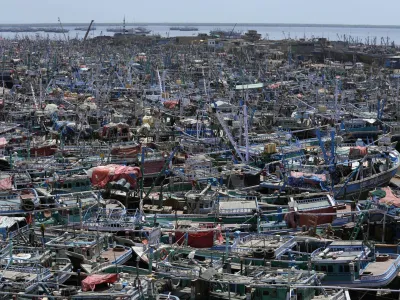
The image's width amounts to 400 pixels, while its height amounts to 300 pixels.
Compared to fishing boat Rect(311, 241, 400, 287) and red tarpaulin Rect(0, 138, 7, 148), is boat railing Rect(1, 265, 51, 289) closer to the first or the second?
fishing boat Rect(311, 241, 400, 287)

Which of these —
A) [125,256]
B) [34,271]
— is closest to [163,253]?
[125,256]

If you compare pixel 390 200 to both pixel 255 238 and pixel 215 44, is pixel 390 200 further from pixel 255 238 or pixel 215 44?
pixel 215 44

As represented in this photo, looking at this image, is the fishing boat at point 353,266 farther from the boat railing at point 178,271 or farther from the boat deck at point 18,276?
the boat deck at point 18,276

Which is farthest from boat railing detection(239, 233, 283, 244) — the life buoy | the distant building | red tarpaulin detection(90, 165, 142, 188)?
the distant building

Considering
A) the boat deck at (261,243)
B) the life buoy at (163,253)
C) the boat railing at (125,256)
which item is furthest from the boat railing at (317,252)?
the boat railing at (125,256)

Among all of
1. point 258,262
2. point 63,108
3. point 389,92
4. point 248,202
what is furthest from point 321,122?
point 258,262

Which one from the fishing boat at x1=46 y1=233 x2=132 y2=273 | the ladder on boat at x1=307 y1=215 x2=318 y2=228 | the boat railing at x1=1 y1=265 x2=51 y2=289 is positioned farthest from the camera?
the ladder on boat at x1=307 y1=215 x2=318 y2=228

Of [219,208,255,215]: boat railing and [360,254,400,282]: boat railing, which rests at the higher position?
[219,208,255,215]: boat railing
